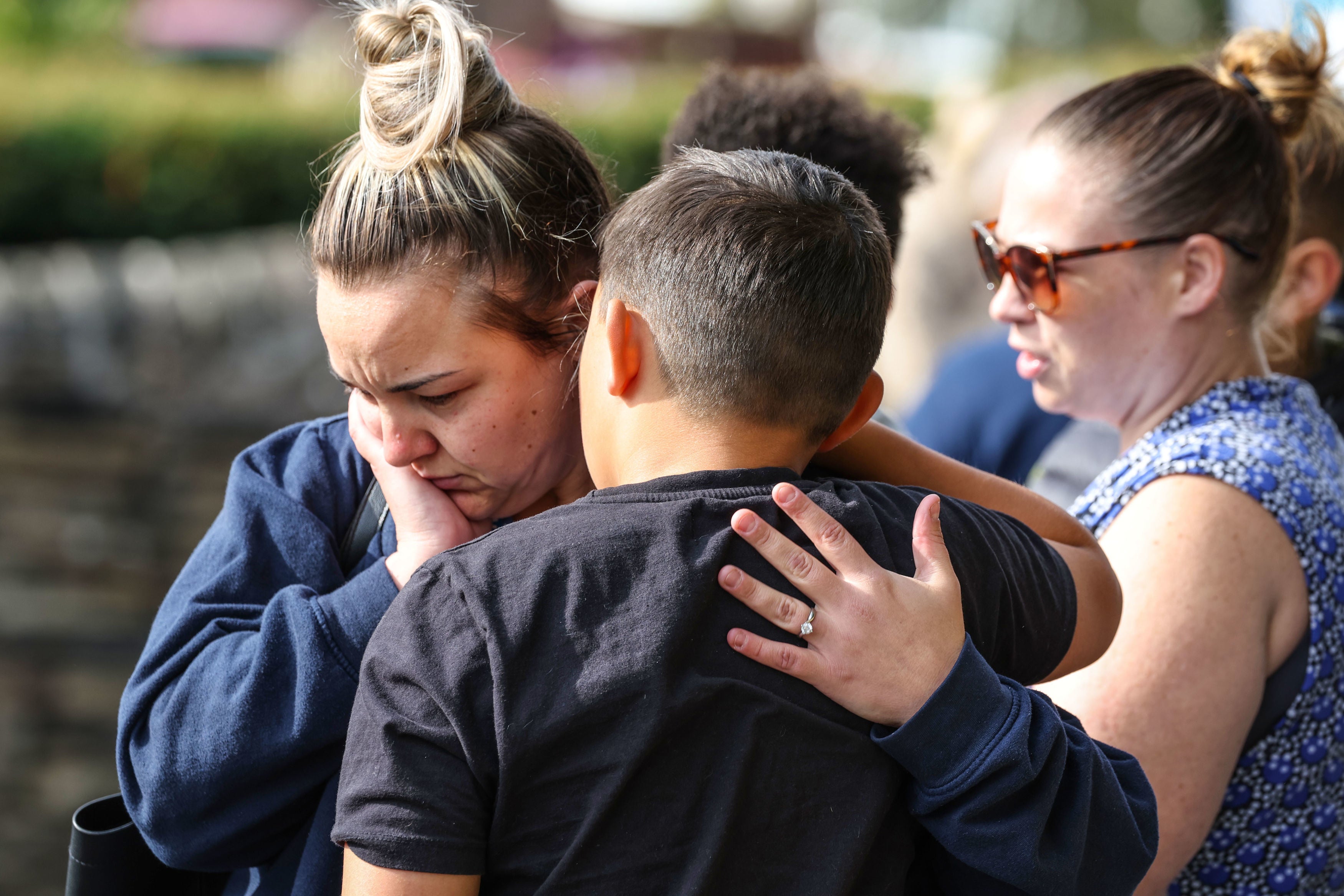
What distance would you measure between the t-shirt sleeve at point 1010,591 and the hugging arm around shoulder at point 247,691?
29.2 inches

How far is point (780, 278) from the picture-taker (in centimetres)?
138

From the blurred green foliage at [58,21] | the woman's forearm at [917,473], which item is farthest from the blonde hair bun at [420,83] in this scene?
the blurred green foliage at [58,21]

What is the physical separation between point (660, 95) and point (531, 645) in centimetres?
996

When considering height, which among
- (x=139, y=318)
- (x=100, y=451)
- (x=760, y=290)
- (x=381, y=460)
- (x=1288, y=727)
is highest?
(x=760, y=290)

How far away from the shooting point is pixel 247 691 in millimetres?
1529

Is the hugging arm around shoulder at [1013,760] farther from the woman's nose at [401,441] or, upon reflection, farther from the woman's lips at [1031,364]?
the woman's lips at [1031,364]

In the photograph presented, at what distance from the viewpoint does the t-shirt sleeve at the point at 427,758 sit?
1247 millimetres

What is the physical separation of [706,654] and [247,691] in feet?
2.07

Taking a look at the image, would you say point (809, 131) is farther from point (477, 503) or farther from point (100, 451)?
point (100, 451)

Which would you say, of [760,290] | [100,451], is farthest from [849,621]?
[100,451]

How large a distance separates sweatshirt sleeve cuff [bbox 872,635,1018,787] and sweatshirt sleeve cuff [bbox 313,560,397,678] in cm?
66

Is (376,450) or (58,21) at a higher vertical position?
(376,450)

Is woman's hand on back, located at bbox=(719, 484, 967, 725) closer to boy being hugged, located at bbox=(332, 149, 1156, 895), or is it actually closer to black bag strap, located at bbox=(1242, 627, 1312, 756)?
boy being hugged, located at bbox=(332, 149, 1156, 895)

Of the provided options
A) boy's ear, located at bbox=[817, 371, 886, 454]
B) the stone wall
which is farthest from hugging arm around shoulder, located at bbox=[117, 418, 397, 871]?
the stone wall
